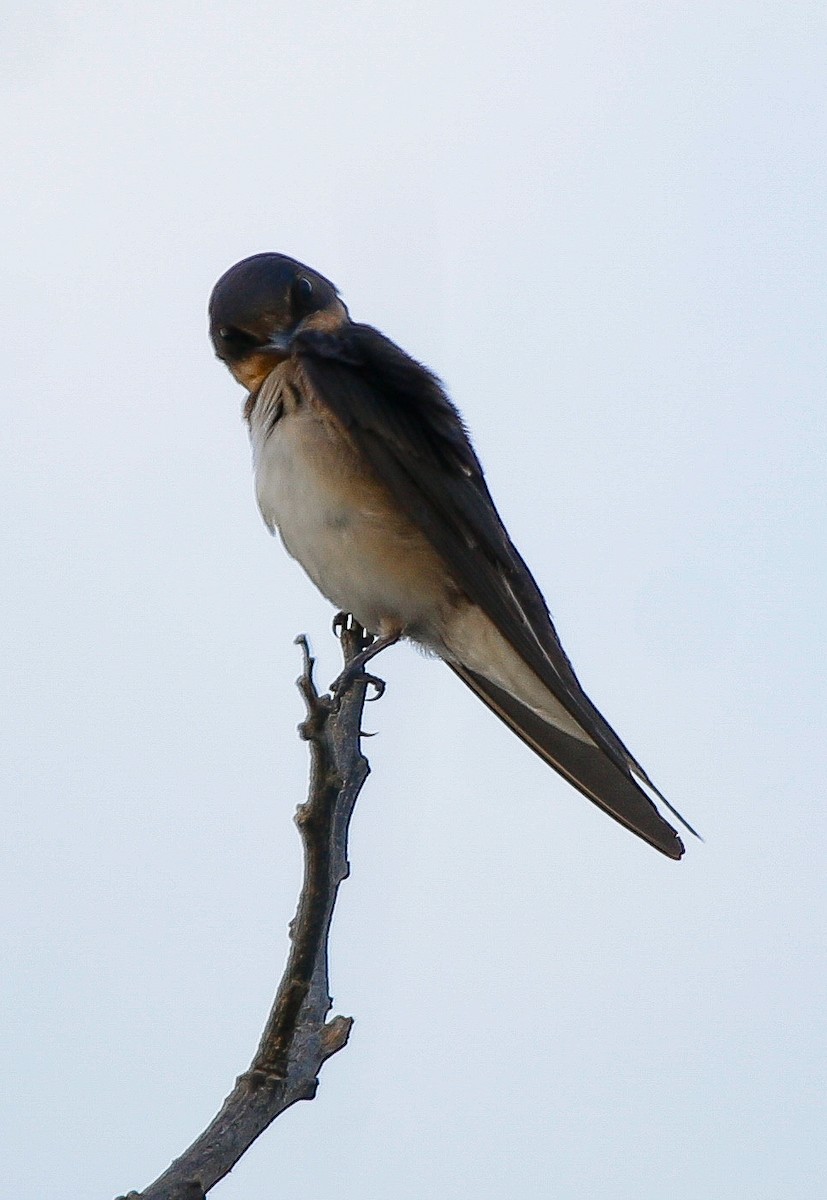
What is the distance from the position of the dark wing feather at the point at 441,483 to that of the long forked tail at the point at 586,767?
2.9 inches

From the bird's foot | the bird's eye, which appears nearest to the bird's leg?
the bird's foot

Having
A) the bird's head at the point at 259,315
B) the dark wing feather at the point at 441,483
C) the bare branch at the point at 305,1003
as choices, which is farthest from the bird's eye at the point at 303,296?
the bare branch at the point at 305,1003

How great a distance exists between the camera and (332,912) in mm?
2850

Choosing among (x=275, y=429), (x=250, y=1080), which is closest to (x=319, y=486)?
(x=275, y=429)

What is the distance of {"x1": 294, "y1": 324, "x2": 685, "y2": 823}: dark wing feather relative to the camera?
13.9ft

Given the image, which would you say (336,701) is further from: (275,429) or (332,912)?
(275,429)

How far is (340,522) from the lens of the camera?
4176mm

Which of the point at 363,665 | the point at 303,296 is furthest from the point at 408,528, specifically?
the point at 303,296

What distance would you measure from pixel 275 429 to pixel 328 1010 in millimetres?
1841

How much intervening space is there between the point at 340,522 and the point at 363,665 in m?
0.52

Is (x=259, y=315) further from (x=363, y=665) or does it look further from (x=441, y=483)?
(x=363, y=665)

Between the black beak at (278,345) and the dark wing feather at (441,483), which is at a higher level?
the black beak at (278,345)

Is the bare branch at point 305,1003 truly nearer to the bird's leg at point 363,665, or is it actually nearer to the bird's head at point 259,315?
the bird's leg at point 363,665

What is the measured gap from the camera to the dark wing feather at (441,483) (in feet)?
13.9
